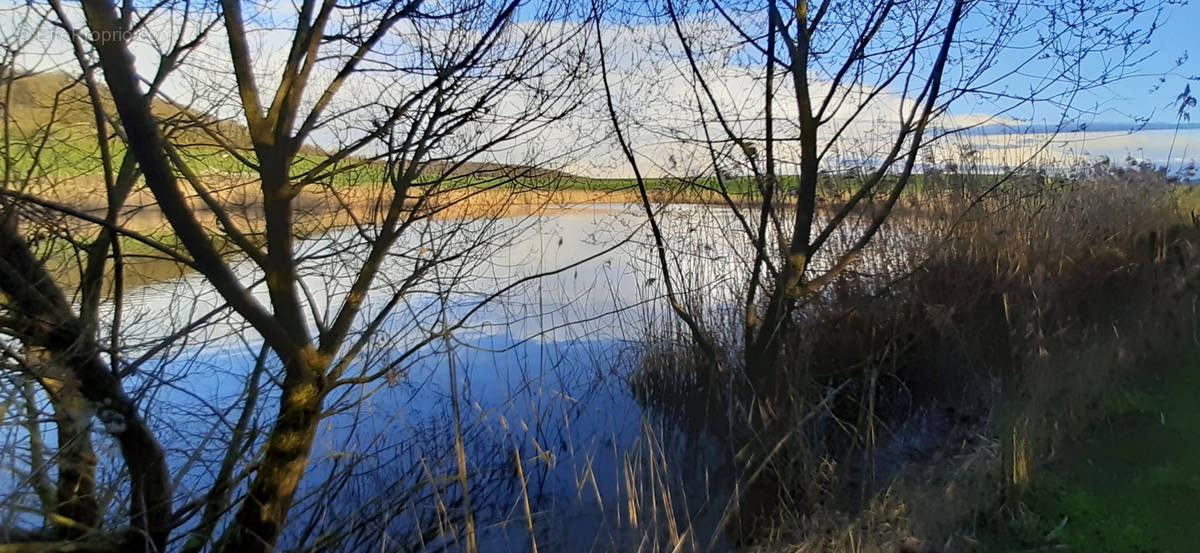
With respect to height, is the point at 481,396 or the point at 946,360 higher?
the point at 946,360

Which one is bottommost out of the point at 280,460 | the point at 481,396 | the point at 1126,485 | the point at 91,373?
the point at 481,396

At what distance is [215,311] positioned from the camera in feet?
7.77

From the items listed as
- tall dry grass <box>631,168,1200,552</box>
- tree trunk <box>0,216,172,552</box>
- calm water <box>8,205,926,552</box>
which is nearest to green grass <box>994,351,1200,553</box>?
tall dry grass <box>631,168,1200,552</box>

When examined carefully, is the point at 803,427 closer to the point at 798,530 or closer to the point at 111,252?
the point at 798,530

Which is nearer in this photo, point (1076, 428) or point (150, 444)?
point (150, 444)

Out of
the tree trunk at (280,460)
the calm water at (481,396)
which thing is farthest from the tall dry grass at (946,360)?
the tree trunk at (280,460)

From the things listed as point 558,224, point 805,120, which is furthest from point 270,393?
point 805,120

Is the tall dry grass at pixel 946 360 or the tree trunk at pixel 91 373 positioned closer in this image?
the tree trunk at pixel 91 373

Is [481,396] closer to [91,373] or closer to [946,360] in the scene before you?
[91,373]

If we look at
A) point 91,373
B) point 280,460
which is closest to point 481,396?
point 280,460

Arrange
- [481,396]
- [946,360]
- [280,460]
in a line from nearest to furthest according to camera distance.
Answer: [280,460], [946,360], [481,396]

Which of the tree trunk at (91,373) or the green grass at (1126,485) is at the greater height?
the tree trunk at (91,373)

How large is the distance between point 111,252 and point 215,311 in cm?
43

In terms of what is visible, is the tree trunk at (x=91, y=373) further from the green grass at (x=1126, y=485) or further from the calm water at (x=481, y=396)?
the green grass at (x=1126, y=485)
